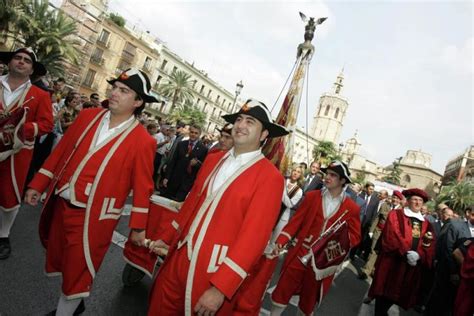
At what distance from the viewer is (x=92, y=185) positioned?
2.74 metres

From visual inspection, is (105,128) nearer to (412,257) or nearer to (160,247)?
(160,247)

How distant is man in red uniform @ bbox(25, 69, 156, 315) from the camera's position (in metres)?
2.67

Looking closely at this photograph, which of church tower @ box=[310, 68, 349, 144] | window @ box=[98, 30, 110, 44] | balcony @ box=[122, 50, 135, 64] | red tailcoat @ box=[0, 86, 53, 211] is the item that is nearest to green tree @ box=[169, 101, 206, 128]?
balcony @ box=[122, 50, 135, 64]

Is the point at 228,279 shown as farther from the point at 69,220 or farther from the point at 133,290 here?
the point at 133,290

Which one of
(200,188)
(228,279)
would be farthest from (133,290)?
(228,279)

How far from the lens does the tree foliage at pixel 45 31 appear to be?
2784 cm

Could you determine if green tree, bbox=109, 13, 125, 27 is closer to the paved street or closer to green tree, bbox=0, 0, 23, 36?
green tree, bbox=0, 0, 23, 36

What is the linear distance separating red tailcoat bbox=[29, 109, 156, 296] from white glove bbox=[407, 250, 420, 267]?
3.76m

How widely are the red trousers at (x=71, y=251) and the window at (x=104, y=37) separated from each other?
151ft

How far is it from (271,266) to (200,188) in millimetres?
1155

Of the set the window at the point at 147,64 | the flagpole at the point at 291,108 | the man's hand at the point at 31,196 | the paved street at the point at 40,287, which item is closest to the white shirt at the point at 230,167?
the man's hand at the point at 31,196

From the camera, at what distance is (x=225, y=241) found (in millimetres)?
2266

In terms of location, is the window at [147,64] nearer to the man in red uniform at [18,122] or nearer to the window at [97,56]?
the window at [97,56]

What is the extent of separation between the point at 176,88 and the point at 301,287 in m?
52.7
